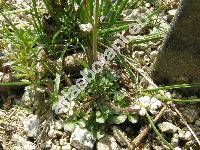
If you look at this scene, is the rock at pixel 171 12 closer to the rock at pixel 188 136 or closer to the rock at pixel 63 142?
the rock at pixel 188 136

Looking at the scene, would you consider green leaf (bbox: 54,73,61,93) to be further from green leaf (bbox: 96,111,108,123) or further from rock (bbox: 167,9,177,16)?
rock (bbox: 167,9,177,16)

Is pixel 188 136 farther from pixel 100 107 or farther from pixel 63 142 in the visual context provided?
pixel 63 142

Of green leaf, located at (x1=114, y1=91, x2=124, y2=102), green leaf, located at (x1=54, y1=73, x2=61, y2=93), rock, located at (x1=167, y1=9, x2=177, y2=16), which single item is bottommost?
green leaf, located at (x1=114, y1=91, x2=124, y2=102)

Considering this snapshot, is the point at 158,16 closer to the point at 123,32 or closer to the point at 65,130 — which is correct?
the point at 123,32

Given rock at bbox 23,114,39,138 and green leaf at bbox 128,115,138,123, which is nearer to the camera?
green leaf at bbox 128,115,138,123

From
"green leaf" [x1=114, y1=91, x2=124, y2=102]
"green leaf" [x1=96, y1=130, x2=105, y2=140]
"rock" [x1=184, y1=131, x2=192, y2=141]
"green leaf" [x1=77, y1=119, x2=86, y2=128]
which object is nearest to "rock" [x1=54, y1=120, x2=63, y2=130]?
"green leaf" [x1=77, y1=119, x2=86, y2=128]

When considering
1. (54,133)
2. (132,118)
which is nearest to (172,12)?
(132,118)

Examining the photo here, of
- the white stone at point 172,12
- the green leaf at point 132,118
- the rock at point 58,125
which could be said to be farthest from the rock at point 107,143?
the white stone at point 172,12

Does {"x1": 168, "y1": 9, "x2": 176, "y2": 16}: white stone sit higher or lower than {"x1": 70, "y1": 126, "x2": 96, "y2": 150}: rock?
higher
